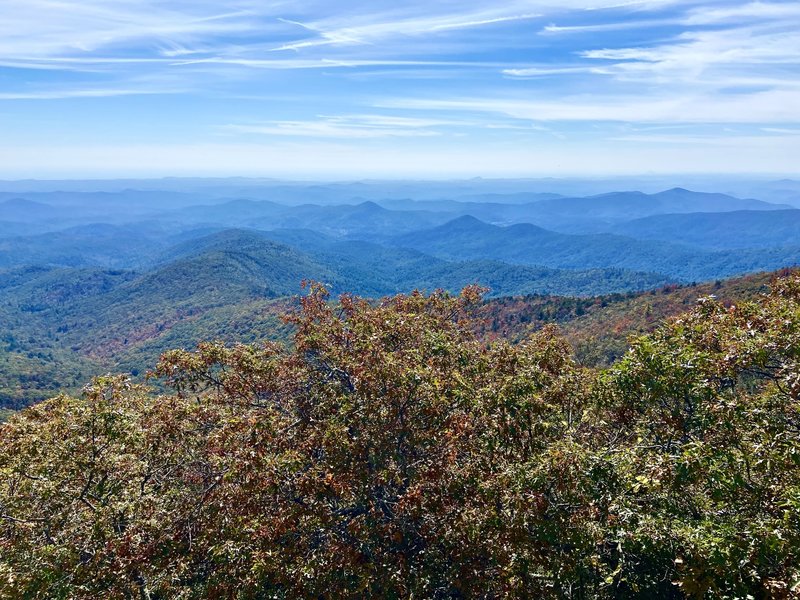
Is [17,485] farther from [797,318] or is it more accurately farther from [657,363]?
[797,318]

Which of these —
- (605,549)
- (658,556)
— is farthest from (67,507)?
(658,556)

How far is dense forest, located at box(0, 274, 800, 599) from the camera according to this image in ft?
27.8

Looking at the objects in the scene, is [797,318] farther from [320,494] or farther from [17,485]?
[17,485]

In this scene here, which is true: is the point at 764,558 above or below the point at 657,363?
below

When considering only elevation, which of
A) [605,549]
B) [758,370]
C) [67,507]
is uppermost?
[758,370]

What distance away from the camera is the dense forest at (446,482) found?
8.48 metres

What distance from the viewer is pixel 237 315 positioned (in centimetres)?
19225

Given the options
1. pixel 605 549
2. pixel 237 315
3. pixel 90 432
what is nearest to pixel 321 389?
pixel 90 432

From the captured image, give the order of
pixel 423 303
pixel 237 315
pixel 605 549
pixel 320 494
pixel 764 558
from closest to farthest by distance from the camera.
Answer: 1. pixel 764 558
2. pixel 605 549
3. pixel 320 494
4. pixel 423 303
5. pixel 237 315

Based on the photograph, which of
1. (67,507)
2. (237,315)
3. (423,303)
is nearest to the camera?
(67,507)

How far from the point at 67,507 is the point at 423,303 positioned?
1226 cm

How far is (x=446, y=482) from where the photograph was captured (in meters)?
10.4

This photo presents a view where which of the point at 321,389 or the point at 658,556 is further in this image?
the point at 321,389

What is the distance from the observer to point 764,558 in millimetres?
7059
